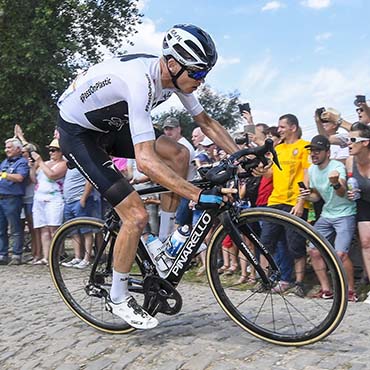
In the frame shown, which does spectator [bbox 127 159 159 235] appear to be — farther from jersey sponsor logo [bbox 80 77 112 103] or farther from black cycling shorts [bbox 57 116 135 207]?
jersey sponsor logo [bbox 80 77 112 103]

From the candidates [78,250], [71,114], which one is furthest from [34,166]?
[71,114]

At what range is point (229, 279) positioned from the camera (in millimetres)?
4777

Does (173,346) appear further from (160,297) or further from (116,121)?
(116,121)

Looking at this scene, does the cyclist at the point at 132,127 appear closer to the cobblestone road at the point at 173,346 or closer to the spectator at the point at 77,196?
the cobblestone road at the point at 173,346

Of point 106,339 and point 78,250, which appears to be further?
point 78,250

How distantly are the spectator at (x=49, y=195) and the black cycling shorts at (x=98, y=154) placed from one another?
5.32 metres

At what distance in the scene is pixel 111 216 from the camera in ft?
16.2

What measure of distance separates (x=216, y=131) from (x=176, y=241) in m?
1.01

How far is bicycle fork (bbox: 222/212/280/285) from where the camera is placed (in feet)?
14.0

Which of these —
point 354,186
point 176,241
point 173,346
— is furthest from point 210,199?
point 354,186

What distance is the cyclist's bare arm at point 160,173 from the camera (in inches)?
158

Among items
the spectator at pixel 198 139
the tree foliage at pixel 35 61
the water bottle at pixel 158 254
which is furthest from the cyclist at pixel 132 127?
the tree foliage at pixel 35 61

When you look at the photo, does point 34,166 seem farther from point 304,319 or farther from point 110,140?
point 304,319

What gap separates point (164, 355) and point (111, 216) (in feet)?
4.25
